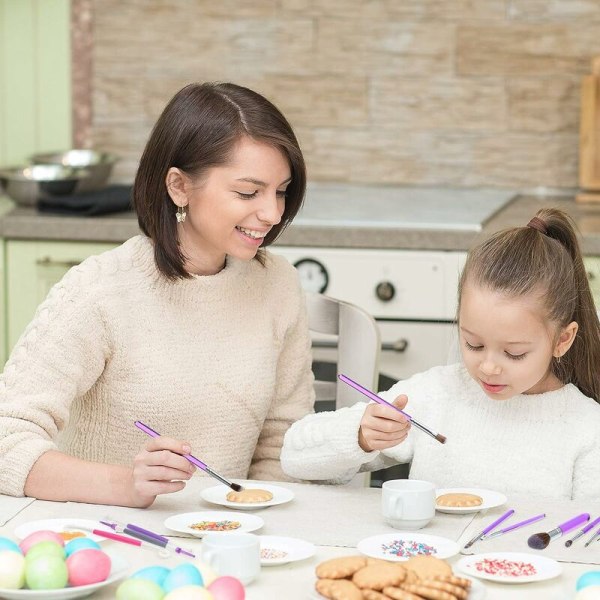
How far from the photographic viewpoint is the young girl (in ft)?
6.00

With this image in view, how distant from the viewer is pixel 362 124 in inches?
145

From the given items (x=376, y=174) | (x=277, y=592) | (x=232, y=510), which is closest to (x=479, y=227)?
(x=376, y=174)

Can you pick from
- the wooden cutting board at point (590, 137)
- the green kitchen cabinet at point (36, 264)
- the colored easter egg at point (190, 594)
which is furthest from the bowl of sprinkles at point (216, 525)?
the wooden cutting board at point (590, 137)

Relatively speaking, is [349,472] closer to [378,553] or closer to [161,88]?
[378,553]

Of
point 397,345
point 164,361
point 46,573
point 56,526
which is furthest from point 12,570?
point 397,345

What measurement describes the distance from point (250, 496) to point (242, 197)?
51cm

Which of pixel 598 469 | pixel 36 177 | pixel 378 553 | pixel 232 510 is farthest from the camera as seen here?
pixel 36 177

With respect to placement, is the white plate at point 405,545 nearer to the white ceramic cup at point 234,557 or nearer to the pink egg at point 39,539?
the white ceramic cup at point 234,557

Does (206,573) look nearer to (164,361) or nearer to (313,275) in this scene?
(164,361)

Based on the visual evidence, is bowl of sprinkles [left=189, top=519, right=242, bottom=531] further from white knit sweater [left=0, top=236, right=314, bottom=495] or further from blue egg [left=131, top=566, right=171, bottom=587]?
white knit sweater [left=0, top=236, right=314, bottom=495]

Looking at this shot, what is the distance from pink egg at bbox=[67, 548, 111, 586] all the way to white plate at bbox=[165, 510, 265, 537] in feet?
0.71

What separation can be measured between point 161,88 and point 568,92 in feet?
3.96

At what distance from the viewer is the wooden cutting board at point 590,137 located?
3412 mm

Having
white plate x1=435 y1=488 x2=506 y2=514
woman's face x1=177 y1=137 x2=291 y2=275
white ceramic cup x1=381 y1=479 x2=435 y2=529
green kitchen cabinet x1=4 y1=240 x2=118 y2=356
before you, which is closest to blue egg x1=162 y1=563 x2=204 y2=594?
white ceramic cup x1=381 y1=479 x2=435 y2=529
